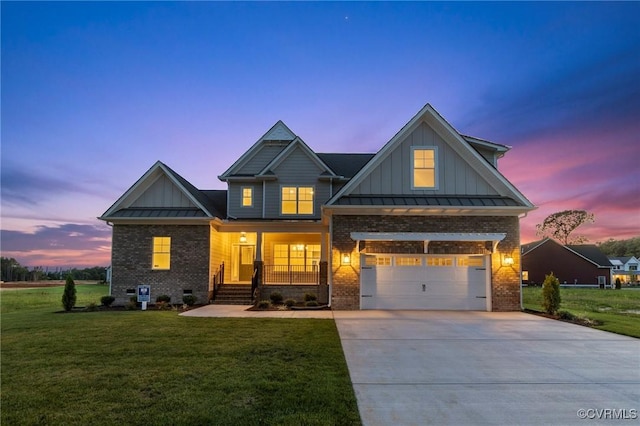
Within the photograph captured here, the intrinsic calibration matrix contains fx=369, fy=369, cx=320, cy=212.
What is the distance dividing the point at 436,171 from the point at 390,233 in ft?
10.4

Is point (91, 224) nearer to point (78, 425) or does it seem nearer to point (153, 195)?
point (153, 195)

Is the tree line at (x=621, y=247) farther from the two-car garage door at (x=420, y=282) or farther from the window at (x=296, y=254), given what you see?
the window at (x=296, y=254)

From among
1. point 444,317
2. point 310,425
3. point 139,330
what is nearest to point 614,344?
point 444,317

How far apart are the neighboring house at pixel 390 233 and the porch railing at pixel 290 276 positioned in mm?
96

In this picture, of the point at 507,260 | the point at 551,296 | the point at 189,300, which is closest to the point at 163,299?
the point at 189,300

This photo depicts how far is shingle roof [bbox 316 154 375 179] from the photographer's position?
65.4ft

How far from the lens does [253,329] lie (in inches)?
379

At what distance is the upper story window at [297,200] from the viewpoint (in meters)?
18.7

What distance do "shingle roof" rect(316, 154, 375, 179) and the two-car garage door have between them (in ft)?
22.9

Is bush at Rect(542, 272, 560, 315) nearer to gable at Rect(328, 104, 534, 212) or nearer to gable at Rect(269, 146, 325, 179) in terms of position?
gable at Rect(328, 104, 534, 212)

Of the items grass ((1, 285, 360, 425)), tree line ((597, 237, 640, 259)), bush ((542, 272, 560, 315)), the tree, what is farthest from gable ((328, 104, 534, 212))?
tree line ((597, 237, 640, 259))

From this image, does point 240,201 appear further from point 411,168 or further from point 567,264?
point 567,264

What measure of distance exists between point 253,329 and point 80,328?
186 inches

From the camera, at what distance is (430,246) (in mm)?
13789
